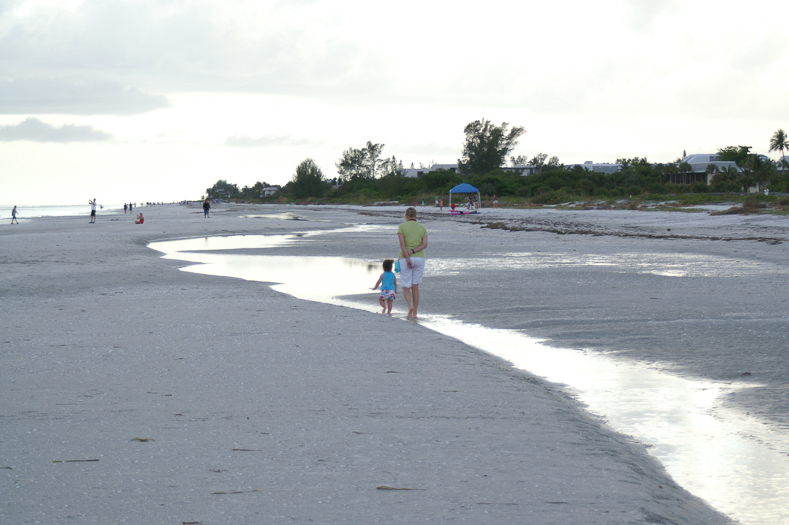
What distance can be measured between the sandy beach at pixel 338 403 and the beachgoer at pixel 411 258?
0.86 m

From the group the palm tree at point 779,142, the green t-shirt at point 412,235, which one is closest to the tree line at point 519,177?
the palm tree at point 779,142

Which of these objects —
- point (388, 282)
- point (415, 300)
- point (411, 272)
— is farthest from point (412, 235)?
point (415, 300)

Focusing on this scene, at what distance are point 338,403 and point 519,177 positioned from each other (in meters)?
87.9

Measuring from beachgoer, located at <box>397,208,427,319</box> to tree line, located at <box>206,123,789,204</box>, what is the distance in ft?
171

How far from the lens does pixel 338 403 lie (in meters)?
5.41

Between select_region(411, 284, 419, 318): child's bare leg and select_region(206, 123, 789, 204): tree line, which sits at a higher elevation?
select_region(206, 123, 789, 204): tree line

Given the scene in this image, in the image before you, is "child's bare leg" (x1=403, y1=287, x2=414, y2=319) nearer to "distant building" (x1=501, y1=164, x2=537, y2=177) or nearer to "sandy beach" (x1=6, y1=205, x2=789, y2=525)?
"sandy beach" (x1=6, y1=205, x2=789, y2=525)

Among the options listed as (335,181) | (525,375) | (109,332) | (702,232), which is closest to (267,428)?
(525,375)

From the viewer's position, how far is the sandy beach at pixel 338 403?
358 cm

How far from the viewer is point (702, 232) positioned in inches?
1098

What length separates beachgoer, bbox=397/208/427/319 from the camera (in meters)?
10.5

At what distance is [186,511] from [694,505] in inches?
105

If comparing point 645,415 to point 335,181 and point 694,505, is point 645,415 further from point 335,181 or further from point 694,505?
point 335,181

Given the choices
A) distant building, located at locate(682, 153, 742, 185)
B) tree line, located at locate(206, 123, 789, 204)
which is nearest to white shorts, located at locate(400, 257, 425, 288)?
tree line, located at locate(206, 123, 789, 204)
